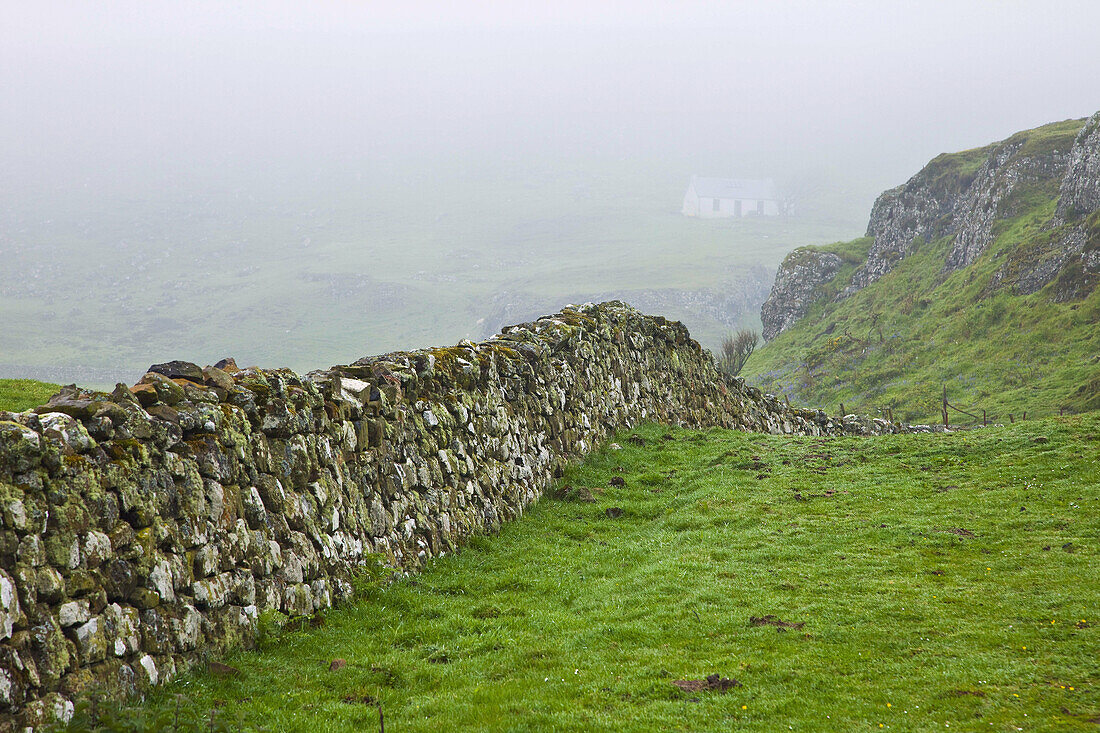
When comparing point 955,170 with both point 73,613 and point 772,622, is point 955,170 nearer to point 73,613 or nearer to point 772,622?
point 772,622

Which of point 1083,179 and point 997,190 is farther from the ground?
point 997,190

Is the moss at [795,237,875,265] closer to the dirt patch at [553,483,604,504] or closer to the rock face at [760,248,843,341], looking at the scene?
the rock face at [760,248,843,341]

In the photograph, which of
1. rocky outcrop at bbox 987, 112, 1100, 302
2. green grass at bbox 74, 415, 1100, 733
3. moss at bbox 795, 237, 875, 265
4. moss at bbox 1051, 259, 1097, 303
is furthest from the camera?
moss at bbox 795, 237, 875, 265

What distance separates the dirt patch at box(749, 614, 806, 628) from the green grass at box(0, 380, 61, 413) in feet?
57.8

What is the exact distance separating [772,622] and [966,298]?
79.9 m

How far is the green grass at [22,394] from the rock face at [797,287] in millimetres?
115215

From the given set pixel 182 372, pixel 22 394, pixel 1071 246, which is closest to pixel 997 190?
pixel 1071 246

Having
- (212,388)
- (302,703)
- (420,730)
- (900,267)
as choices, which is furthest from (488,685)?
(900,267)

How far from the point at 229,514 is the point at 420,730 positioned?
465 cm

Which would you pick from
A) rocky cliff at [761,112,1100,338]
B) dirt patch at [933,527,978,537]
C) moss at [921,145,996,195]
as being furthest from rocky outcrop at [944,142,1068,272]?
dirt patch at [933,527,978,537]

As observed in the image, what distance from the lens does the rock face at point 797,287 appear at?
407 feet

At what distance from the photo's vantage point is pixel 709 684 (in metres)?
10.2

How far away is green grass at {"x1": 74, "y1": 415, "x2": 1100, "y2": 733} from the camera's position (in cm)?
930

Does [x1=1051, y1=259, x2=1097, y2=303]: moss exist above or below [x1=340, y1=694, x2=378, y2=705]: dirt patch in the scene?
above
